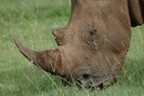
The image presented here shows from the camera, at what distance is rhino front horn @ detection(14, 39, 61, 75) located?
7.95 meters

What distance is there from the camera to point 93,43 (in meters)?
8.27

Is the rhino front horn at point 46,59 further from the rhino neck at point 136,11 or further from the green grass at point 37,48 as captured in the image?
the rhino neck at point 136,11

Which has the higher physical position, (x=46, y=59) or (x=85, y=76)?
(x=46, y=59)

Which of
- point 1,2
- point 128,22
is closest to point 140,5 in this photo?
point 128,22

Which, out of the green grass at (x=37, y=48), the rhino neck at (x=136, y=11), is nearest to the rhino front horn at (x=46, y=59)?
the green grass at (x=37, y=48)

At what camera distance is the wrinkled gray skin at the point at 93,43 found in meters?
8.16

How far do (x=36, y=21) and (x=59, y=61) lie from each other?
21.4 ft

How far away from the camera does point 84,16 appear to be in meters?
8.30

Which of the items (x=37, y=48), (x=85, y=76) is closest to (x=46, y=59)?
(x=85, y=76)

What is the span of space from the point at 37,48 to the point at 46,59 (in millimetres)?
3879

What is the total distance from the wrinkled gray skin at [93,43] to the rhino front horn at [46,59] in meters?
0.01

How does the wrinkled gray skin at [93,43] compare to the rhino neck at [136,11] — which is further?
the rhino neck at [136,11]

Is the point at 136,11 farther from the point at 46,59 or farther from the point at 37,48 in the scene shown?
the point at 37,48

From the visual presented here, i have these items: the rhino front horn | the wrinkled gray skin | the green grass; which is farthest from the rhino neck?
the rhino front horn
